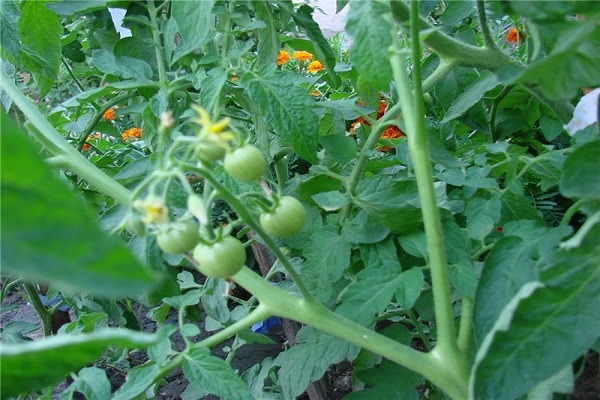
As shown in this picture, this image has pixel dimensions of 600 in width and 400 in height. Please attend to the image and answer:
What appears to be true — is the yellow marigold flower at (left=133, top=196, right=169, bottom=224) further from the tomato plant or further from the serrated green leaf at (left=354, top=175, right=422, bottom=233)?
the serrated green leaf at (left=354, top=175, right=422, bottom=233)

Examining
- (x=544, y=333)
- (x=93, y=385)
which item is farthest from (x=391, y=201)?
(x=93, y=385)

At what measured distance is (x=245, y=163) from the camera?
458 mm

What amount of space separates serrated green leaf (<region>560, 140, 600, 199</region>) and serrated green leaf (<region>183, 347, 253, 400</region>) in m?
0.32

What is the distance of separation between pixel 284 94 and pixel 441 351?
0.30m

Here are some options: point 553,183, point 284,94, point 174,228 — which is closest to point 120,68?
point 284,94

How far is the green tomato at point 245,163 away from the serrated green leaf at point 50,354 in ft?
0.52

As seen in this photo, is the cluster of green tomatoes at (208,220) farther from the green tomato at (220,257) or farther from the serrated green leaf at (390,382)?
the serrated green leaf at (390,382)

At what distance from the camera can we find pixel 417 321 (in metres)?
0.79

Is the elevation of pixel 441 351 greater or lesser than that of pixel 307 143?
lesser

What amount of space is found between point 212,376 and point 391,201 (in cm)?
25

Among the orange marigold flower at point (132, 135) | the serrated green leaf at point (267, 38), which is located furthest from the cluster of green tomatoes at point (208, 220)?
the orange marigold flower at point (132, 135)

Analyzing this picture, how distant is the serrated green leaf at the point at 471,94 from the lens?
0.78 metres

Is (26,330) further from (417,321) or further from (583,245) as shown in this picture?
(583,245)

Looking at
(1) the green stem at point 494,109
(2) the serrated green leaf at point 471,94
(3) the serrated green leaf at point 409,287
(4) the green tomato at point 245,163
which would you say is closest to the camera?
(4) the green tomato at point 245,163
